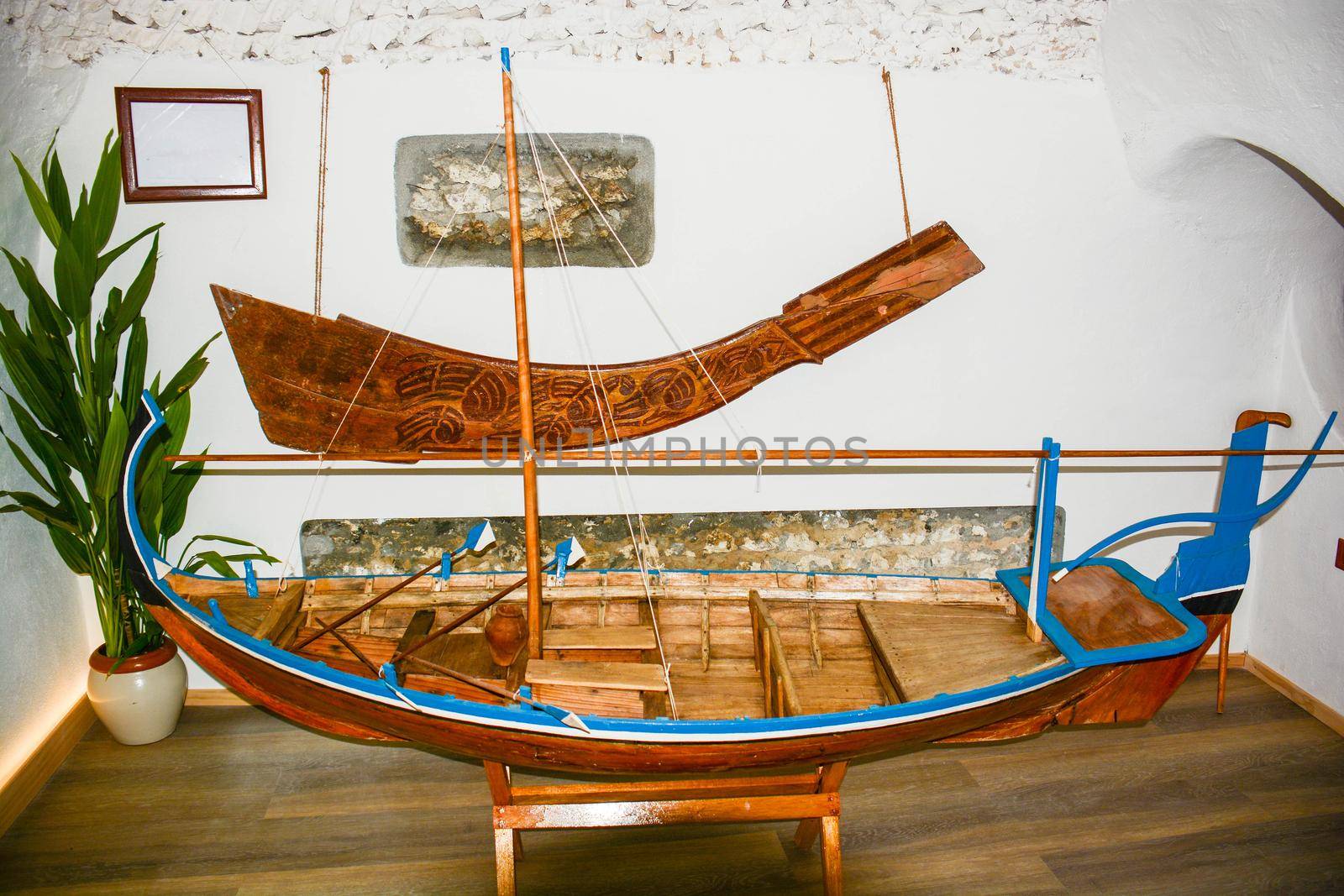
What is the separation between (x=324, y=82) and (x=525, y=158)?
Answer: 25.5 inches

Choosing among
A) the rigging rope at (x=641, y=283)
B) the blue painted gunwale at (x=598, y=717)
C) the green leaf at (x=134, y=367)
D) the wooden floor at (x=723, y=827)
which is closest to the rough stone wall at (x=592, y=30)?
the rigging rope at (x=641, y=283)

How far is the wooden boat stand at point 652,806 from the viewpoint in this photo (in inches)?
84.8

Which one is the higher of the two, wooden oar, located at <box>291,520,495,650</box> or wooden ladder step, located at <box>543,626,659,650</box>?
wooden oar, located at <box>291,520,495,650</box>

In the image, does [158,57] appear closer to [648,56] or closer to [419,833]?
[648,56]

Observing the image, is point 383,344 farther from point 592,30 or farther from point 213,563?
point 592,30

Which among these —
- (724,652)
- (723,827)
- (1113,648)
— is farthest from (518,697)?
(1113,648)

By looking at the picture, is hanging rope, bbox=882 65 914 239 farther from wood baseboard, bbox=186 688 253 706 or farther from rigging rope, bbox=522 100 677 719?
wood baseboard, bbox=186 688 253 706

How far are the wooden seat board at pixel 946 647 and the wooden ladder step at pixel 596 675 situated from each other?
69 centimetres

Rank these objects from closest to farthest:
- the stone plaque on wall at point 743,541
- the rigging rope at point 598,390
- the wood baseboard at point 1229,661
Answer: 1. the rigging rope at point 598,390
2. the stone plaque on wall at point 743,541
3. the wood baseboard at point 1229,661

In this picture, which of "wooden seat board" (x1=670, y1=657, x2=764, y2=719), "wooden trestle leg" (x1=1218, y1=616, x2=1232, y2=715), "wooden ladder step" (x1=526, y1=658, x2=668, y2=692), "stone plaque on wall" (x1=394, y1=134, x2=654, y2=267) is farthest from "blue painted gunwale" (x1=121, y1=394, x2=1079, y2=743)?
"wooden trestle leg" (x1=1218, y1=616, x2=1232, y2=715)

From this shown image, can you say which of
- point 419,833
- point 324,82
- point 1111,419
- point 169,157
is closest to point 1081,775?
point 1111,419

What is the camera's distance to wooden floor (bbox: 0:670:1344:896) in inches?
93.8

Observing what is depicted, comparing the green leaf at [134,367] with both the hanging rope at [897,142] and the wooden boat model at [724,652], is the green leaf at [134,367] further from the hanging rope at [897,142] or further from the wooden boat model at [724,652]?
the hanging rope at [897,142]

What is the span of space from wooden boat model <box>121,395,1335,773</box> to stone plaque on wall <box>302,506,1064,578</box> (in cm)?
31
